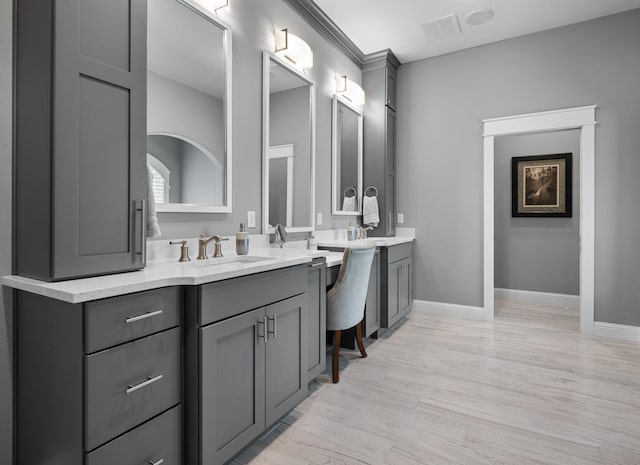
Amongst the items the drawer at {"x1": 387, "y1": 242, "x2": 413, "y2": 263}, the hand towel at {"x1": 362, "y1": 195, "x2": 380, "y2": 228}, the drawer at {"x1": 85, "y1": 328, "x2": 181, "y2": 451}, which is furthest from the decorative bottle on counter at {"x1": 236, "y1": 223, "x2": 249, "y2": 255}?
the hand towel at {"x1": 362, "y1": 195, "x2": 380, "y2": 228}

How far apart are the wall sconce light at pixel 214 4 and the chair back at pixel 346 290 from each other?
1.64 meters

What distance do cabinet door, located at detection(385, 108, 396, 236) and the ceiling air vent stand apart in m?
0.82

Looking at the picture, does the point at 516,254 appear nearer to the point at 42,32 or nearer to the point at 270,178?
the point at 270,178

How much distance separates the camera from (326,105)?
11.1ft

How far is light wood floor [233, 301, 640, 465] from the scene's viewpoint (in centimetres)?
165

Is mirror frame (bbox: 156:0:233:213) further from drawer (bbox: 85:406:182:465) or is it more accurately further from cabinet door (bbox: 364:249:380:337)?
cabinet door (bbox: 364:249:380:337)

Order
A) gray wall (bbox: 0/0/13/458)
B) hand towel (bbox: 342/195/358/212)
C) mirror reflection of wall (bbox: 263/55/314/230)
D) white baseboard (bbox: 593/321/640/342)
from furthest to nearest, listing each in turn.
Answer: hand towel (bbox: 342/195/358/212) < white baseboard (bbox: 593/321/640/342) < mirror reflection of wall (bbox: 263/55/314/230) < gray wall (bbox: 0/0/13/458)

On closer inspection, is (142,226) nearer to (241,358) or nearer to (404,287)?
(241,358)

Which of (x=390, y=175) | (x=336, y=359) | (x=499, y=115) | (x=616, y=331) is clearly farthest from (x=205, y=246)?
(x=616, y=331)

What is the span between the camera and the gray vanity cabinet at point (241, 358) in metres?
1.33

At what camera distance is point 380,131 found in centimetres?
397

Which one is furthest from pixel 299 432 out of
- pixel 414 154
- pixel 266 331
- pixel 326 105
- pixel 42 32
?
pixel 414 154

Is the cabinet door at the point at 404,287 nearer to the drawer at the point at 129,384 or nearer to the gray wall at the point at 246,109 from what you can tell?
the gray wall at the point at 246,109

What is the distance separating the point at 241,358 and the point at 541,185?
180 inches
